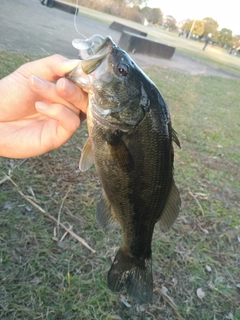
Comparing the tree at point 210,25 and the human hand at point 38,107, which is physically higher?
the human hand at point 38,107

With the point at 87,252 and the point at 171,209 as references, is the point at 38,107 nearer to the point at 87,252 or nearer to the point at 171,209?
the point at 171,209

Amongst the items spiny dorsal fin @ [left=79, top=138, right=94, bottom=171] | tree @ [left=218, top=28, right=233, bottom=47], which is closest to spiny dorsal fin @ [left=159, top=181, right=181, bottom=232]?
spiny dorsal fin @ [left=79, top=138, right=94, bottom=171]

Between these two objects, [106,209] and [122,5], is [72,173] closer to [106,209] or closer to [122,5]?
[106,209]

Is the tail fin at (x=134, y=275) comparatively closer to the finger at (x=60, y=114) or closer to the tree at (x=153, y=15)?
the finger at (x=60, y=114)

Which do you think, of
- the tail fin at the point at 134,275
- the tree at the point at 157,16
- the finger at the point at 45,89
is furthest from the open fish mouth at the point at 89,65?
the tree at the point at 157,16

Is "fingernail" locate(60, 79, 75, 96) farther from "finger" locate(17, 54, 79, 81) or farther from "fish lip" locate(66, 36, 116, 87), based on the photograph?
"finger" locate(17, 54, 79, 81)

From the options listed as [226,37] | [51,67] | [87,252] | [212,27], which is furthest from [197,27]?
[51,67]
